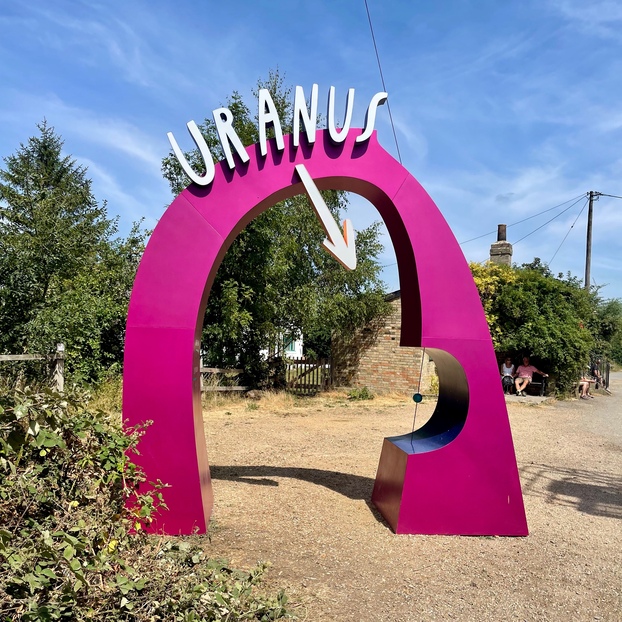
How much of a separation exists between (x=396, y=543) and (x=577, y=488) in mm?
3330

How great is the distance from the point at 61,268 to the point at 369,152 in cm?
821

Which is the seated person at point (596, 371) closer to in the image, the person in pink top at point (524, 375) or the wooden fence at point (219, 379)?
the person in pink top at point (524, 375)

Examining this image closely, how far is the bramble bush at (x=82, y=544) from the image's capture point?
2.46 m

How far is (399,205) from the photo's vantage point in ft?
17.0

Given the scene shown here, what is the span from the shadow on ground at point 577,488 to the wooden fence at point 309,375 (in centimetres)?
935

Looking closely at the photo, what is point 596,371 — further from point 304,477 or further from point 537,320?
point 304,477

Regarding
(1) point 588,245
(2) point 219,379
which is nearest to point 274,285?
(2) point 219,379

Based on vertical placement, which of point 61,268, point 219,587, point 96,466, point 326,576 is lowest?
point 326,576

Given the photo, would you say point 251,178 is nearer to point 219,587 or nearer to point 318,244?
point 219,587

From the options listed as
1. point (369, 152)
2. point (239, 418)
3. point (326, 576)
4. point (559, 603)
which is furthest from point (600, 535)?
point (239, 418)

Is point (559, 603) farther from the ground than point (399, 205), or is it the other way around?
point (399, 205)

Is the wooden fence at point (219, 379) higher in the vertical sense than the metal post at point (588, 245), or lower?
lower

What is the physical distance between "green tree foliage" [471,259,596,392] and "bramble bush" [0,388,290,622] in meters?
14.7

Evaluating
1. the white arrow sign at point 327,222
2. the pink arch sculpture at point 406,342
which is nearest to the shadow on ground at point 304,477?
the pink arch sculpture at point 406,342
